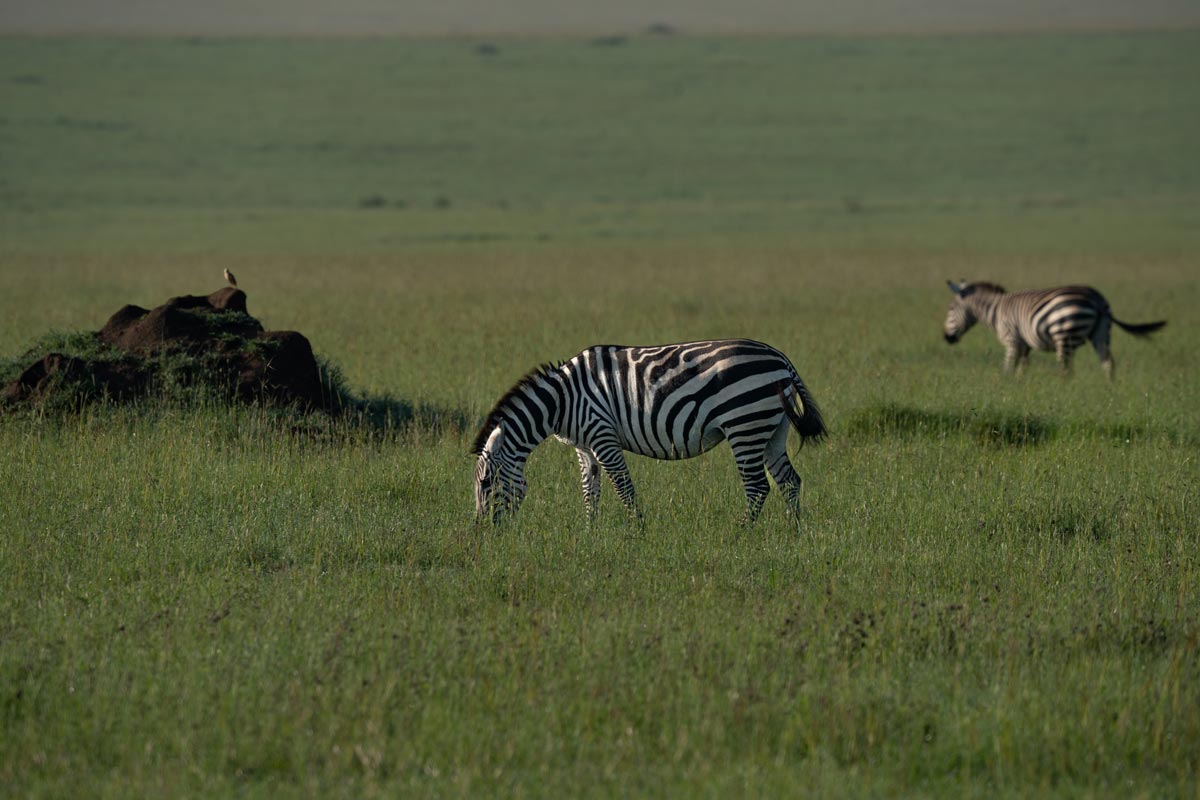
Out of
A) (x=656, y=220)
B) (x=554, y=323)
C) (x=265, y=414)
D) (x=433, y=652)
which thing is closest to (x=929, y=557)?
(x=433, y=652)

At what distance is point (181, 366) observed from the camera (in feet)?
39.9

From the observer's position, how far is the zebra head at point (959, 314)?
60.7ft

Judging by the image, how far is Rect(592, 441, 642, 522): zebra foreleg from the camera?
8.92 m

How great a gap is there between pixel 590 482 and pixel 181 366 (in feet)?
16.0

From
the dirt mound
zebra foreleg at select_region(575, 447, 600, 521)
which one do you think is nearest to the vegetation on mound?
the dirt mound

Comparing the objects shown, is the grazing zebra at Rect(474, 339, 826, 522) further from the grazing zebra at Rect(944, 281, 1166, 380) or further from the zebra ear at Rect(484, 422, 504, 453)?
the grazing zebra at Rect(944, 281, 1166, 380)

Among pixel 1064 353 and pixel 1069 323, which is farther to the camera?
pixel 1064 353

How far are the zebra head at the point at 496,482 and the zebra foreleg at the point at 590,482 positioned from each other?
47 cm

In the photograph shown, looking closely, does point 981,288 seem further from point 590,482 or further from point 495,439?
point 495,439

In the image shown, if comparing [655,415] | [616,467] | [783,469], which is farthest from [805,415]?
[616,467]

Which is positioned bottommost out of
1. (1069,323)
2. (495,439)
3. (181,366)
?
(495,439)

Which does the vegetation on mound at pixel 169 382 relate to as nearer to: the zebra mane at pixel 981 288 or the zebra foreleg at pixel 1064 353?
the zebra foreleg at pixel 1064 353

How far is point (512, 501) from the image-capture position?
873cm

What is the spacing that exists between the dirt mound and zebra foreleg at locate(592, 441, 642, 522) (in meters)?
4.23
